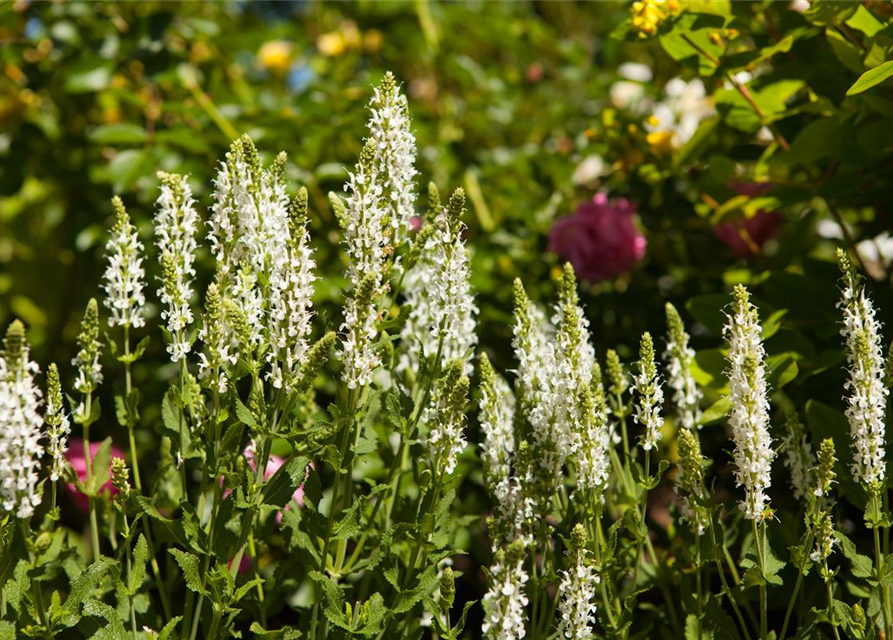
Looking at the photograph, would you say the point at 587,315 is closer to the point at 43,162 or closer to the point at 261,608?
the point at 261,608

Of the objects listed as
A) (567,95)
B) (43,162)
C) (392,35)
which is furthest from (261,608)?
(567,95)

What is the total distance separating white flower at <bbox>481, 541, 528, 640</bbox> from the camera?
34.0 inches

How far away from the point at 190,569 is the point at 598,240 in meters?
1.02

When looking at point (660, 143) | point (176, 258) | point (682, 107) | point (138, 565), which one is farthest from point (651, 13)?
point (138, 565)

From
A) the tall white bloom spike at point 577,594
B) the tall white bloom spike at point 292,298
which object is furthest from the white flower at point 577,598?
the tall white bloom spike at point 292,298

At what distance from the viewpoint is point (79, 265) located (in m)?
2.29

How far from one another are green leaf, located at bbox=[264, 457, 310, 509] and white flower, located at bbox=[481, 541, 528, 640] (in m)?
0.23

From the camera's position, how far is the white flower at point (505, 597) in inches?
34.0

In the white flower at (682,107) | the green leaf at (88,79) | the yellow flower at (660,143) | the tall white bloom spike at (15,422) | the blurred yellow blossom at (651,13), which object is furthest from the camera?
the white flower at (682,107)

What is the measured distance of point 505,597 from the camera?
88 cm

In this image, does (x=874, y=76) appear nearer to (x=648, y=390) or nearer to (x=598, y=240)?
(x=648, y=390)

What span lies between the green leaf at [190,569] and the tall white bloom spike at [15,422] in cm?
15

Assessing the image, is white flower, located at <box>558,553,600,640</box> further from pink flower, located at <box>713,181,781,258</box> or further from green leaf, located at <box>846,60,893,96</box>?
pink flower, located at <box>713,181,781,258</box>

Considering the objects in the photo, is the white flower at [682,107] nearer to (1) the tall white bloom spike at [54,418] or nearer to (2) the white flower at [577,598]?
(2) the white flower at [577,598]
